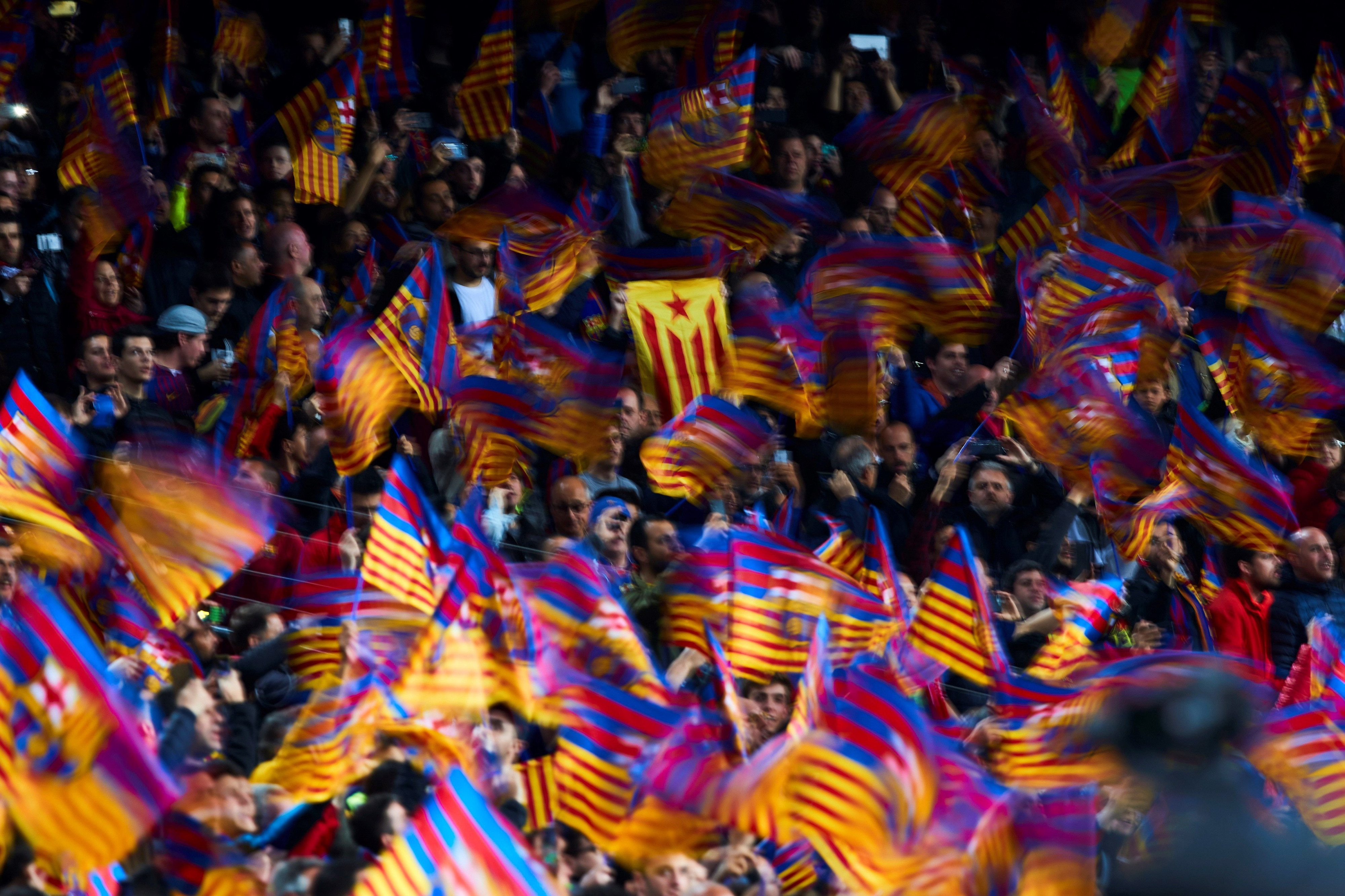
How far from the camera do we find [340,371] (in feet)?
24.4

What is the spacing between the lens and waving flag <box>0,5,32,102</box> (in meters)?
9.05

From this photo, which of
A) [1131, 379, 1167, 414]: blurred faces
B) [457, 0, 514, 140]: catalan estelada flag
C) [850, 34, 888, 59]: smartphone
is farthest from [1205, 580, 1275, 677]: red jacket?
[457, 0, 514, 140]: catalan estelada flag

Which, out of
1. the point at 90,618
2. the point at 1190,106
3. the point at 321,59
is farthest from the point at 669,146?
the point at 90,618

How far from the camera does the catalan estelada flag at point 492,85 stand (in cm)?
984

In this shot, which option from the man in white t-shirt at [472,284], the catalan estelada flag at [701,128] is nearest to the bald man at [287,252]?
the man in white t-shirt at [472,284]

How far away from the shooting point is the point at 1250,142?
11.2 metres

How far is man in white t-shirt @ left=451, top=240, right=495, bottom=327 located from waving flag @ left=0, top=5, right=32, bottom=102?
233 cm

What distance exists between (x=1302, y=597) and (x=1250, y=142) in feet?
12.9

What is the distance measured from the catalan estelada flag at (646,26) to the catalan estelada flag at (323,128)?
4.57 feet

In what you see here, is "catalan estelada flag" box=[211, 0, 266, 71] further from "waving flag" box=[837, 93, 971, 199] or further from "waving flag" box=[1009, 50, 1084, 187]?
"waving flag" box=[1009, 50, 1084, 187]

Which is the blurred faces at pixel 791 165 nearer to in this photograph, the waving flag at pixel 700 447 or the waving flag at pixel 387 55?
the waving flag at pixel 700 447

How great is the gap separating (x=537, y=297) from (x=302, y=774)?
314 cm

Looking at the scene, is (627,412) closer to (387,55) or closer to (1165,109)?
(387,55)

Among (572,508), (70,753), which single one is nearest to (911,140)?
(572,508)
